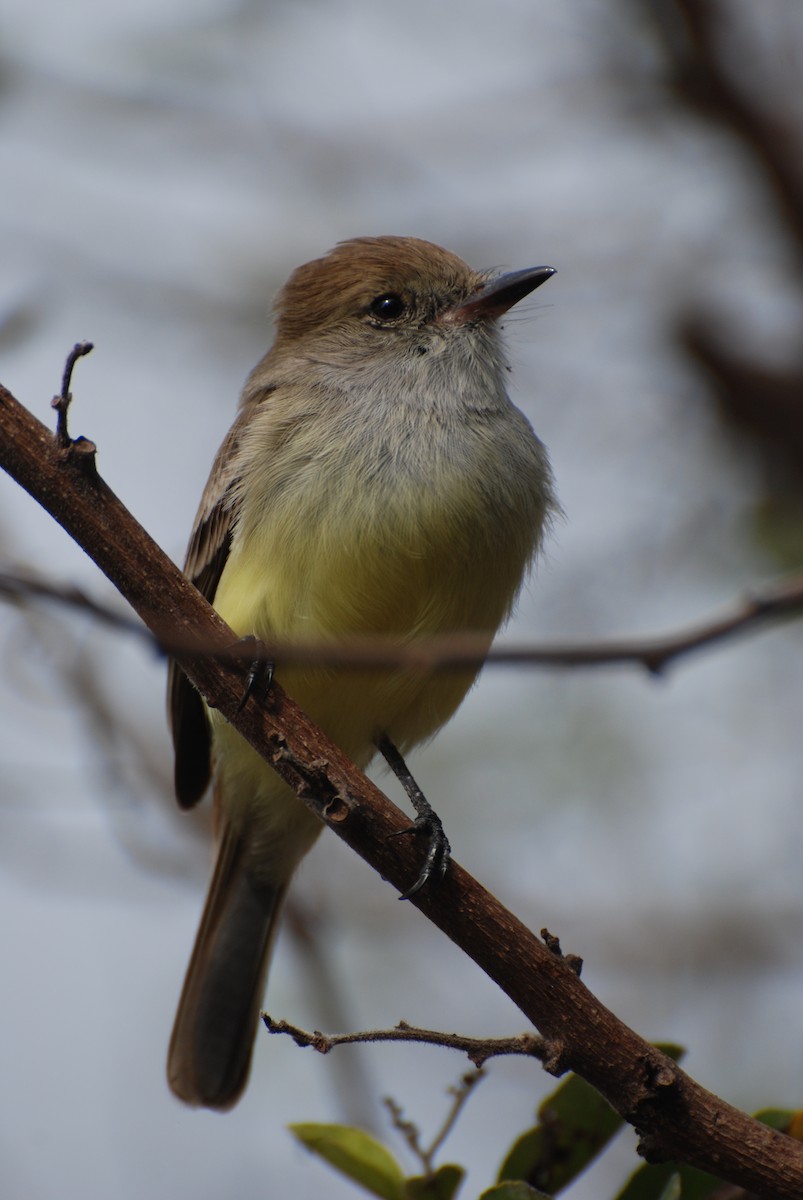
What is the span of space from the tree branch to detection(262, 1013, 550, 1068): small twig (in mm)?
88

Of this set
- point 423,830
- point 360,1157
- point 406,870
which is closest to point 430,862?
point 406,870

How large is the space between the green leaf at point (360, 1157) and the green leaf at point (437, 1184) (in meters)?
0.09

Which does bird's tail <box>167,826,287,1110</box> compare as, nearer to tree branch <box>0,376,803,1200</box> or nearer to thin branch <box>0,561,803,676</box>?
tree branch <box>0,376,803,1200</box>

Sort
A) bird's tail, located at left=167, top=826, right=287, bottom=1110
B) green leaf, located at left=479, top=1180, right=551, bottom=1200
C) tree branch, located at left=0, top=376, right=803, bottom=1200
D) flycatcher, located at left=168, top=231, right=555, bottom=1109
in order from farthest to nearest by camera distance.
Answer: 1. bird's tail, located at left=167, top=826, right=287, bottom=1110
2. flycatcher, located at left=168, top=231, right=555, bottom=1109
3. tree branch, located at left=0, top=376, right=803, bottom=1200
4. green leaf, located at left=479, top=1180, right=551, bottom=1200

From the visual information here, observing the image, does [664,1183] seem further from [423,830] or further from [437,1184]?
[423,830]

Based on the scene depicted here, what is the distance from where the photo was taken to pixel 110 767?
5.74 metres

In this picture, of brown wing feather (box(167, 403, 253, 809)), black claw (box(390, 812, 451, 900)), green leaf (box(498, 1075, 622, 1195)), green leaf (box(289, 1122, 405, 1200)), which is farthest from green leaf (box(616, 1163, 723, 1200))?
brown wing feather (box(167, 403, 253, 809))

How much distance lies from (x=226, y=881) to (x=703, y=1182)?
2518mm

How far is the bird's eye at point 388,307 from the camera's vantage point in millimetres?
4910

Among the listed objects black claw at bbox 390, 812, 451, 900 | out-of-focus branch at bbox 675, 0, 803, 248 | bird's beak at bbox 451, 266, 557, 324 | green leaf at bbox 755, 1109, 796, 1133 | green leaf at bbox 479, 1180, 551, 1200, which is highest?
out-of-focus branch at bbox 675, 0, 803, 248

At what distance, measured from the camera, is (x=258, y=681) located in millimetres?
3133

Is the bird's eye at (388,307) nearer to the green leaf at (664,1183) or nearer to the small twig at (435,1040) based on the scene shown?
the small twig at (435,1040)

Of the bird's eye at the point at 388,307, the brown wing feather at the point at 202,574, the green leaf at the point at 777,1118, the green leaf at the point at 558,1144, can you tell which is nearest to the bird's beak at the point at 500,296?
the bird's eye at the point at 388,307

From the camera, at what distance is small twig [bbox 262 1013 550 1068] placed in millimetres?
2637
